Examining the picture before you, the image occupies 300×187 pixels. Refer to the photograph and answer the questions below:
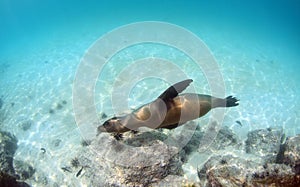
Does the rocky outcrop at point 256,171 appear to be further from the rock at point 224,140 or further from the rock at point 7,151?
the rock at point 7,151

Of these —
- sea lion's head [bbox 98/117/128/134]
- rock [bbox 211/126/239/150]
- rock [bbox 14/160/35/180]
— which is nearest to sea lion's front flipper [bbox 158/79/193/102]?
sea lion's head [bbox 98/117/128/134]

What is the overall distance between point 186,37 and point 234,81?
952 cm

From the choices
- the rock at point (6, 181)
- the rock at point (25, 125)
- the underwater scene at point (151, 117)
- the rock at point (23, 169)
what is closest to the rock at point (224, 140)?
the underwater scene at point (151, 117)

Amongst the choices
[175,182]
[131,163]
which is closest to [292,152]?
[175,182]

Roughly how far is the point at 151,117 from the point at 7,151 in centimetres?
643

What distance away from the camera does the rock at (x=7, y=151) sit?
7.16 meters

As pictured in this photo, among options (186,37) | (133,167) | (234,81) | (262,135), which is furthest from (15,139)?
(186,37)

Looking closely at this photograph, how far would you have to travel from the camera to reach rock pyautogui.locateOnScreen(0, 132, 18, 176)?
716 cm

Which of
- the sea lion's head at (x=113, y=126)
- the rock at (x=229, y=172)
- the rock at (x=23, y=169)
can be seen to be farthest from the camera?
the rock at (x=23, y=169)

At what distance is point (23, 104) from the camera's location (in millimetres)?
11953

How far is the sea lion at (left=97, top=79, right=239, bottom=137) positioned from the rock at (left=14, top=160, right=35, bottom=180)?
15.3 ft

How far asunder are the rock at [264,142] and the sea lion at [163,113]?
3930mm

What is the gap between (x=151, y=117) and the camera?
13.4ft

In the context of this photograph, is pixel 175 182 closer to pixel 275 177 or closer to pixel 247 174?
pixel 247 174
